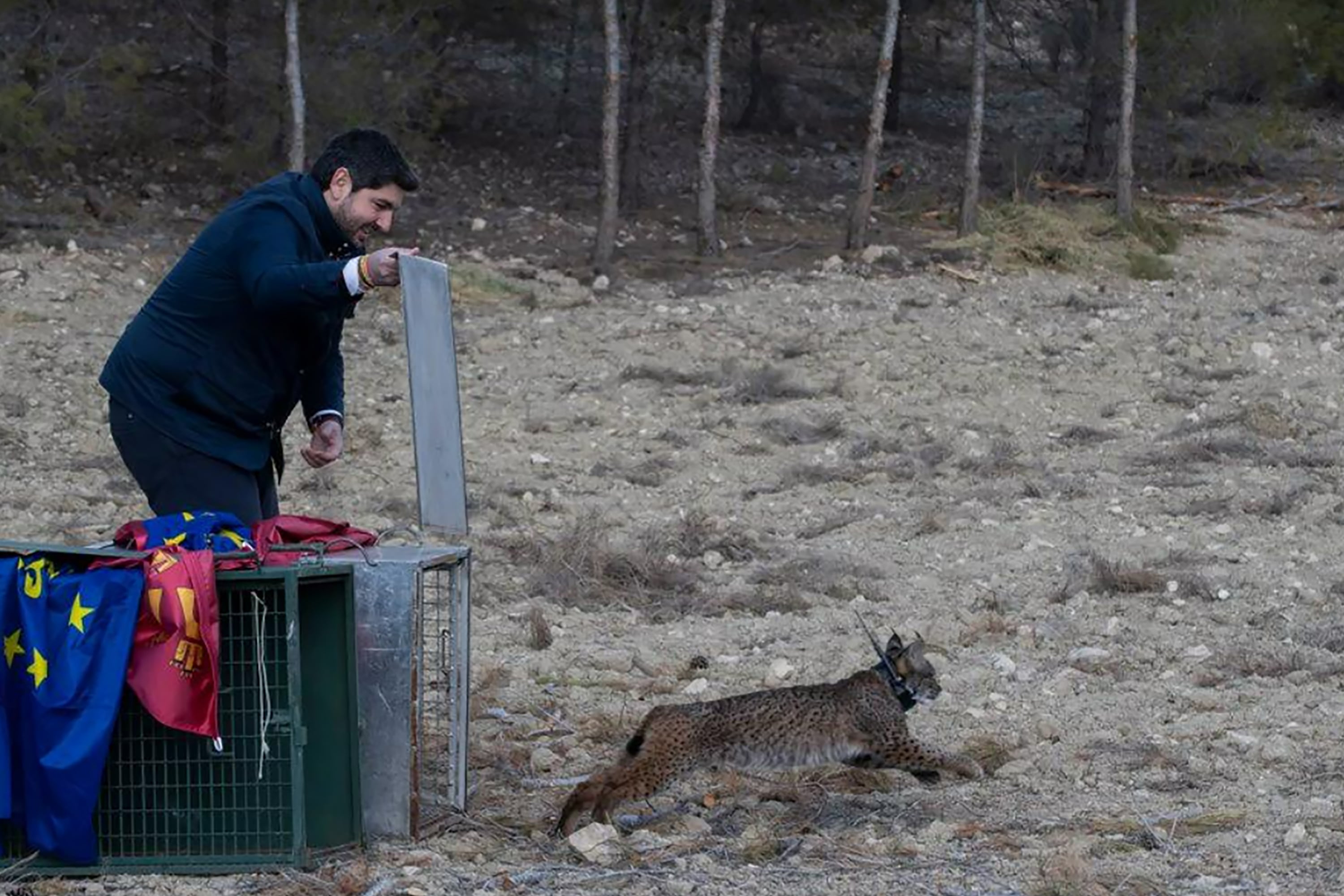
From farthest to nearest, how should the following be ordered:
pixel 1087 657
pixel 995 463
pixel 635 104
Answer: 1. pixel 635 104
2. pixel 995 463
3. pixel 1087 657

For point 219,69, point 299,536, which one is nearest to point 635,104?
point 219,69

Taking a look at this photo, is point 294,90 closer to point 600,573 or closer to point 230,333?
point 600,573

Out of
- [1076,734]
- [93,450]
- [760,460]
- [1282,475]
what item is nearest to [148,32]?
[93,450]

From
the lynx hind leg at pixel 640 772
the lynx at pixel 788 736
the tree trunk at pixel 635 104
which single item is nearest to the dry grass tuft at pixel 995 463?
the lynx at pixel 788 736

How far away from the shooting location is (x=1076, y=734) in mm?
7031

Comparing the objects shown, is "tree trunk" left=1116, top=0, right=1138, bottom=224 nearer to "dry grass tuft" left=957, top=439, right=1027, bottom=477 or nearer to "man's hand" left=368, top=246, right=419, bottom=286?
"dry grass tuft" left=957, top=439, right=1027, bottom=477

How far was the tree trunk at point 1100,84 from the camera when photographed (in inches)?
952

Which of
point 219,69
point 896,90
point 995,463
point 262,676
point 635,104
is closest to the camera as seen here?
point 262,676

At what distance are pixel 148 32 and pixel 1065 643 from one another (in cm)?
1515

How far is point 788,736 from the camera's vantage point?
6.49 metres

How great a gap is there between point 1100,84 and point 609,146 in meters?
8.82

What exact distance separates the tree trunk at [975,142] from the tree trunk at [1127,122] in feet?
5.10

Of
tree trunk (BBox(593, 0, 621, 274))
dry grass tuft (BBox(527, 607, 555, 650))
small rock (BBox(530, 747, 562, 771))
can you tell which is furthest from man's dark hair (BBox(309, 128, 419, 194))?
tree trunk (BBox(593, 0, 621, 274))

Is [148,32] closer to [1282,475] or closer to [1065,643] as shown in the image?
[1282,475]
